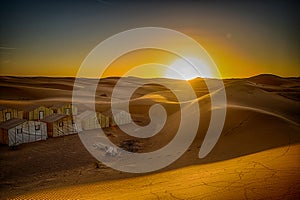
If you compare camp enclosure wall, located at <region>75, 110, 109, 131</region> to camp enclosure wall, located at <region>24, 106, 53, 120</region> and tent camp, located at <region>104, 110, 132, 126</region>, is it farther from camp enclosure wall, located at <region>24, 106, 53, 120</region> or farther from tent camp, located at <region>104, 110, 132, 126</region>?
camp enclosure wall, located at <region>24, 106, 53, 120</region>

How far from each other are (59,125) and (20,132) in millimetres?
1957

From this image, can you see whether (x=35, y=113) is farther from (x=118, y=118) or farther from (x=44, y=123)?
(x=118, y=118)

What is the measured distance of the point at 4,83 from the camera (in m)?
25.3

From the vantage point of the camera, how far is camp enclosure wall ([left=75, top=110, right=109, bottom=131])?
13578mm

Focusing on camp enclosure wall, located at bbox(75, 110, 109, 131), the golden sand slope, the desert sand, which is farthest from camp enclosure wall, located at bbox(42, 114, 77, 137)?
the golden sand slope

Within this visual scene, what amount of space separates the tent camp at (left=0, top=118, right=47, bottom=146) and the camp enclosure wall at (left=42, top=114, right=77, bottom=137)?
54 centimetres

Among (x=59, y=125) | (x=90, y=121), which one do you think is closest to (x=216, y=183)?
(x=59, y=125)

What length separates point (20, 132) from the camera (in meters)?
11.2

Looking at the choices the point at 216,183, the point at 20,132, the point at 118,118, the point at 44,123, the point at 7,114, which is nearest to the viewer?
the point at 216,183

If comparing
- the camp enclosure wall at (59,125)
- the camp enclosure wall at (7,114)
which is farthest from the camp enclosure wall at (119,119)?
the camp enclosure wall at (7,114)

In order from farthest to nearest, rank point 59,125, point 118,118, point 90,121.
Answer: point 118,118
point 90,121
point 59,125

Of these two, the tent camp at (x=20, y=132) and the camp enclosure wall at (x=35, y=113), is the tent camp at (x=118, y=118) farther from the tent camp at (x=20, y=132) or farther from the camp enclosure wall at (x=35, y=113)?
the tent camp at (x=20, y=132)

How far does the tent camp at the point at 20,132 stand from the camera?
10883 mm

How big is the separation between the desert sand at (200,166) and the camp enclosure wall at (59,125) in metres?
0.52
